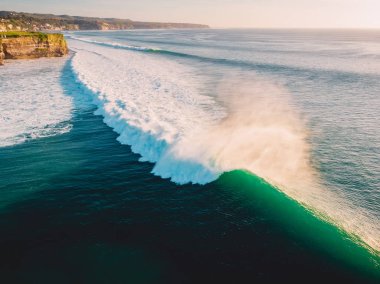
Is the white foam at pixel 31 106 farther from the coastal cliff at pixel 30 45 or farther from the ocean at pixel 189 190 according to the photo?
the coastal cliff at pixel 30 45

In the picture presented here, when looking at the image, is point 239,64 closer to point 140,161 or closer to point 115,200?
point 140,161

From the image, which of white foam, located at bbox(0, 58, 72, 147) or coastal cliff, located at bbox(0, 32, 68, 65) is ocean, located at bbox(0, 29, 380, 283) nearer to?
white foam, located at bbox(0, 58, 72, 147)

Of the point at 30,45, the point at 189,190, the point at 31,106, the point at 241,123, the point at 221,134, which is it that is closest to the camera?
the point at 189,190

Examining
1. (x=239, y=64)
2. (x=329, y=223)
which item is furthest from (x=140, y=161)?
(x=239, y=64)

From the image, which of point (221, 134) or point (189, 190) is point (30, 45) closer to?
point (221, 134)

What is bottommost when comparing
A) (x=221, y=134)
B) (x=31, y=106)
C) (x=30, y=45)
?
(x=30, y=45)

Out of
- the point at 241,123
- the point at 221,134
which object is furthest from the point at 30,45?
the point at 221,134

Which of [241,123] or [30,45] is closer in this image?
[241,123]

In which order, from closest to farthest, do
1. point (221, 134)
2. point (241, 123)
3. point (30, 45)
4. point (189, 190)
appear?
point (189, 190) < point (221, 134) < point (241, 123) < point (30, 45)
